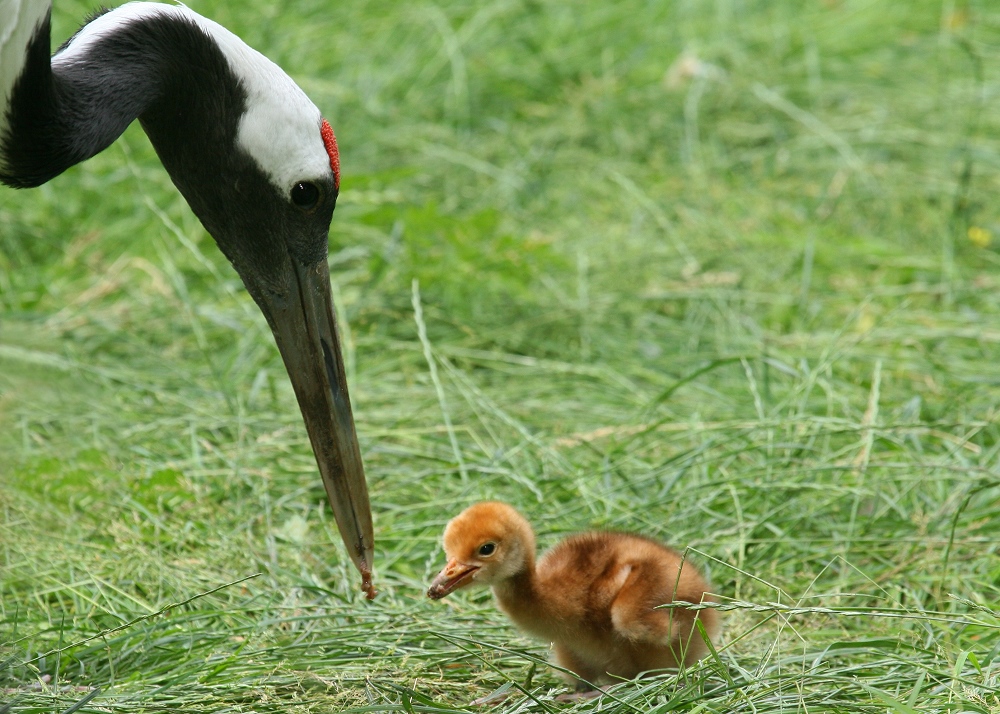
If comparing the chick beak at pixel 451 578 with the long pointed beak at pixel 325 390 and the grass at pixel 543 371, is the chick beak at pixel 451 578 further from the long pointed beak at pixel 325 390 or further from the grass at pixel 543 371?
the long pointed beak at pixel 325 390

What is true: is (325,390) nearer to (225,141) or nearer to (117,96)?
(225,141)

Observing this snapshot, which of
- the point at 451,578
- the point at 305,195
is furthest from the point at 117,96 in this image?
the point at 451,578

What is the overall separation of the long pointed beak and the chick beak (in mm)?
305

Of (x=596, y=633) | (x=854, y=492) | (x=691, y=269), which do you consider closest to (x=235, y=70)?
(x=596, y=633)

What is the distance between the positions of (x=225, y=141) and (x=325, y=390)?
67cm

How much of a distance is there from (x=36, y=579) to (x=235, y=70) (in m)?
1.53

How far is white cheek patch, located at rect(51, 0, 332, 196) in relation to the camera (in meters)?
2.95

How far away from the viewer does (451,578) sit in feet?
9.78

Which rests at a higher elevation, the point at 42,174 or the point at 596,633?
the point at 42,174

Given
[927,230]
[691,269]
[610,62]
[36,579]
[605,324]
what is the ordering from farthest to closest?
[610,62] < [927,230] < [691,269] < [605,324] < [36,579]

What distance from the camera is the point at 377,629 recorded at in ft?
10.4

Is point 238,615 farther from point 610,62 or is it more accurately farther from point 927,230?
point 610,62

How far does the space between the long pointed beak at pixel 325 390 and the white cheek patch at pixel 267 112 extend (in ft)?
0.95

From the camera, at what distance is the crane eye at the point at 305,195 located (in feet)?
9.95
